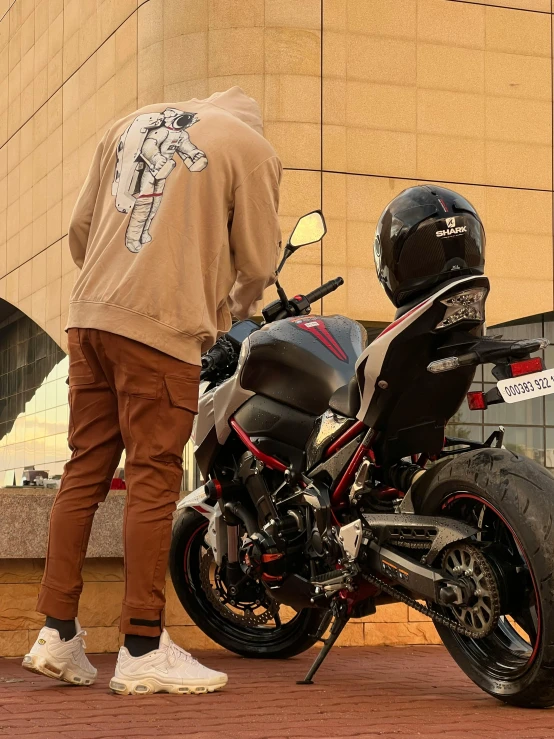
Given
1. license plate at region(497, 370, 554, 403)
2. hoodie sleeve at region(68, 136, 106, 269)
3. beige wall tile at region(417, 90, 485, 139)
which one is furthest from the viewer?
beige wall tile at region(417, 90, 485, 139)

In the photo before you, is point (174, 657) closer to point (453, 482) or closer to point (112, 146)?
point (453, 482)

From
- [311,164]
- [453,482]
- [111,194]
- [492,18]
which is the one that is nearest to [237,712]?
[453,482]

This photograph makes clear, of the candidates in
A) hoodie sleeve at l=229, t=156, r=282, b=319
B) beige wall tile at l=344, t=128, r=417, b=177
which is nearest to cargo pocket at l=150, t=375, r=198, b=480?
hoodie sleeve at l=229, t=156, r=282, b=319

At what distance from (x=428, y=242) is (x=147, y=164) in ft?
3.38

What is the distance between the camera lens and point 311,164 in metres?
17.7

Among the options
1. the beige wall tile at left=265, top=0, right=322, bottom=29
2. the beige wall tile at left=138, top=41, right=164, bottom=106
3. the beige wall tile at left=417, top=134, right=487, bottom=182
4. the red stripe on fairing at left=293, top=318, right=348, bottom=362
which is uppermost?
the beige wall tile at left=265, top=0, right=322, bottom=29

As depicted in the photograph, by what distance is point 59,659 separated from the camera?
411 cm

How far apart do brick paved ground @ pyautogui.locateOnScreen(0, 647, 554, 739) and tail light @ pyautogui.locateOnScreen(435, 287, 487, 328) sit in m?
1.20

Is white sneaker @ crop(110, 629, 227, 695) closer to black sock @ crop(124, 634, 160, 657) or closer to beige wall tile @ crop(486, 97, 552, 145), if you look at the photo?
black sock @ crop(124, 634, 160, 657)

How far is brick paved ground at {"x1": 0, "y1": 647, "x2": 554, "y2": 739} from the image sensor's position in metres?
3.32

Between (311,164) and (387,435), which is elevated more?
(311,164)

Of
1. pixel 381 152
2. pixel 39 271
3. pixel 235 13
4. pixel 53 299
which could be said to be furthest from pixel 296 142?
pixel 39 271

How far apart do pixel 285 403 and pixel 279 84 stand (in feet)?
44.5

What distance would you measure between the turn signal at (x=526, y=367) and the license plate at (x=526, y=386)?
1 centimetres
